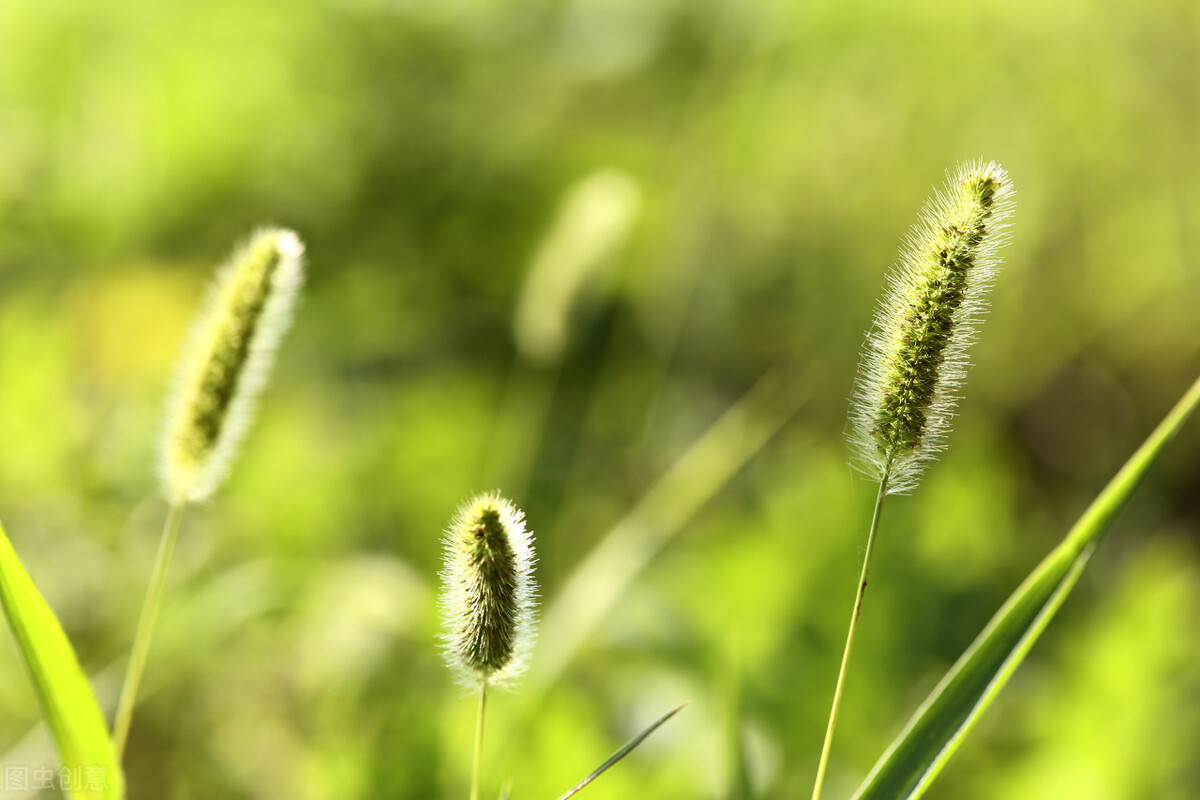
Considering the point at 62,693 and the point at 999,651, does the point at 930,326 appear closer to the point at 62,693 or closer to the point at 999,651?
the point at 999,651

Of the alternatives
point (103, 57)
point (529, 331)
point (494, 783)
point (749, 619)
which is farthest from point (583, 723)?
point (103, 57)

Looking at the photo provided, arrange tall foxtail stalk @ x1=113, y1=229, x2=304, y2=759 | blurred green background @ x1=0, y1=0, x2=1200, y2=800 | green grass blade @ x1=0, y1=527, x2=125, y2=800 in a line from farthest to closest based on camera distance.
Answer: blurred green background @ x1=0, y1=0, x2=1200, y2=800, tall foxtail stalk @ x1=113, y1=229, x2=304, y2=759, green grass blade @ x1=0, y1=527, x2=125, y2=800

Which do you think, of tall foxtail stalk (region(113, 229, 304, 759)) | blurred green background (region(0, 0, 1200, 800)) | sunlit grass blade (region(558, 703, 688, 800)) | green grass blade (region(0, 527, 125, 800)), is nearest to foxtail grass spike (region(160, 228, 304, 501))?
tall foxtail stalk (region(113, 229, 304, 759))

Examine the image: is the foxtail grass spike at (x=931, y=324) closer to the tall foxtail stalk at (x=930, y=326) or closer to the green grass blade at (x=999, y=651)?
the tall foxtail stalk at (x=930, y=326)

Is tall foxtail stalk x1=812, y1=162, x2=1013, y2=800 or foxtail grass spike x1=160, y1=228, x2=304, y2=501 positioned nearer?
tall foxtail stalk x1=812, y1=162, x2=1013, y2=800

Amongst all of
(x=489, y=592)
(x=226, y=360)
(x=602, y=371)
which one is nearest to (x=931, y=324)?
(x=489, y=592)

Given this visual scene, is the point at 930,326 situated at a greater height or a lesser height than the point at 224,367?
greater

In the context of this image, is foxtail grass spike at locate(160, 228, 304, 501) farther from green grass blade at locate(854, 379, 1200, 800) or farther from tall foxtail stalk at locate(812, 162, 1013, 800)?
green grass blade at locate(854, 379, 1200, 800)
